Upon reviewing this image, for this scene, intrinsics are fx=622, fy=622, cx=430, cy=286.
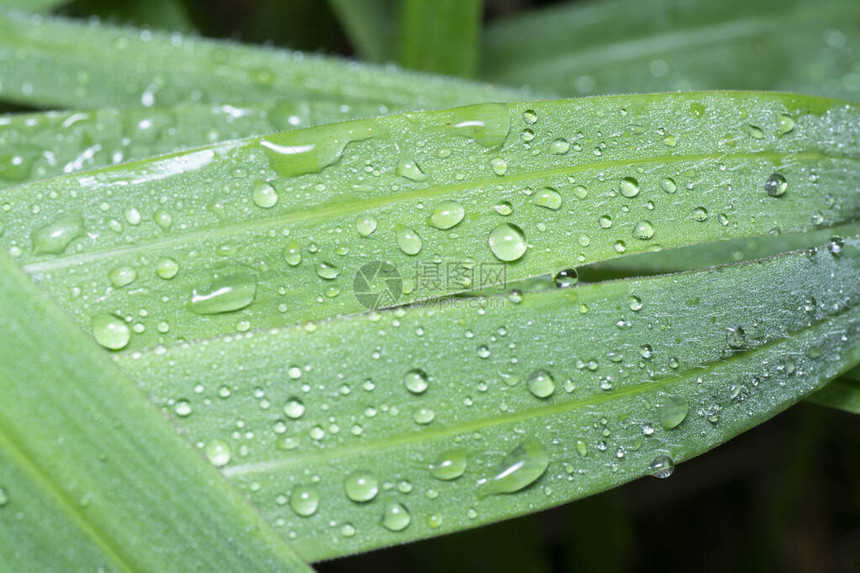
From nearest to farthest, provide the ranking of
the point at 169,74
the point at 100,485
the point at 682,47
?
the point at 100,485 < the point at 169,74 < the point at 682,47

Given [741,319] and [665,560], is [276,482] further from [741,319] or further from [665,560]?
[665,560]

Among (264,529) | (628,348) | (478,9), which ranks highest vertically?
(478,9)

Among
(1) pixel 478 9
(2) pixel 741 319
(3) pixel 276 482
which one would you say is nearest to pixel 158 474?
(3) pixel 276 482

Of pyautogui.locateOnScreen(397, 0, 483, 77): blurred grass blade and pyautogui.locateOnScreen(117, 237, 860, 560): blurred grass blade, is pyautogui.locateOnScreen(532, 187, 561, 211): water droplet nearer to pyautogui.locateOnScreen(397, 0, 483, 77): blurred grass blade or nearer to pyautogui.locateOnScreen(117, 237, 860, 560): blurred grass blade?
pyautogui.locateOnScreen(117, 237, 860, 560): blurred grass blade

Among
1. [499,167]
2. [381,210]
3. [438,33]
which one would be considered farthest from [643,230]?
[438,33]

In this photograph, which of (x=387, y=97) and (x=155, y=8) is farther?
(x=155, y=8)

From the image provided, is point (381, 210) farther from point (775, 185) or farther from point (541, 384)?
point (775, 185)
